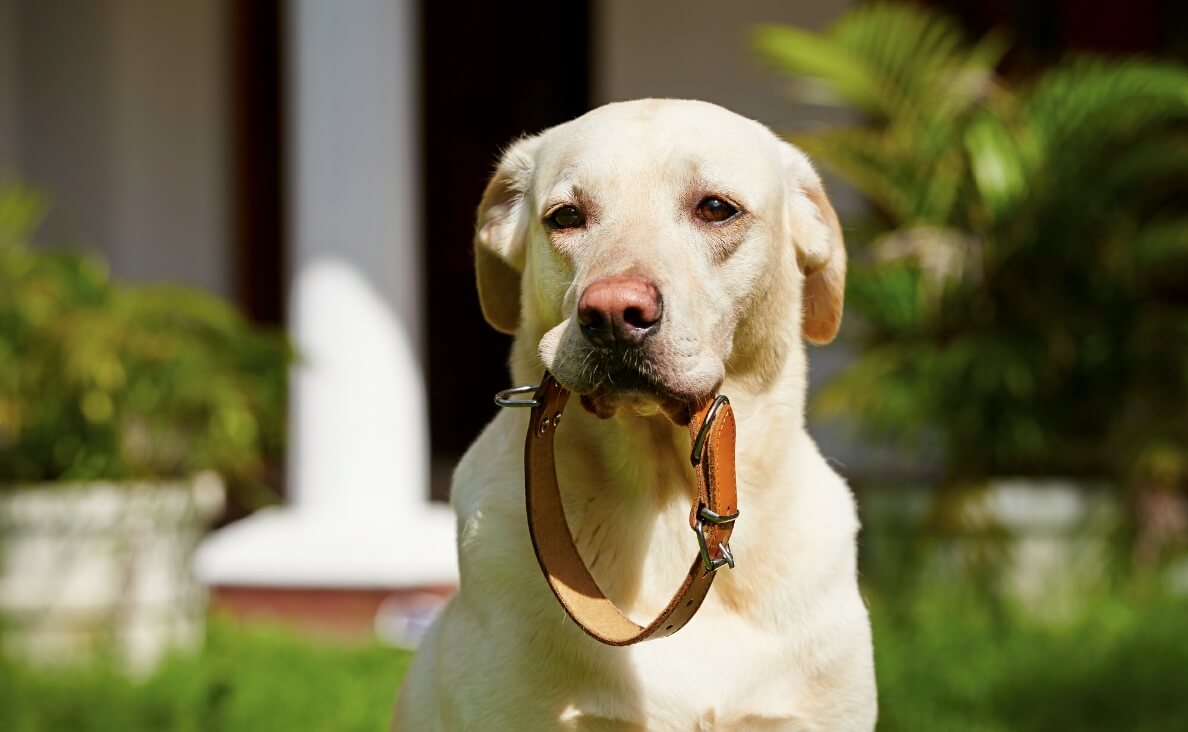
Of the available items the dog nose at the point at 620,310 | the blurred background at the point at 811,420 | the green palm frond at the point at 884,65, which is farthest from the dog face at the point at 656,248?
the green palm frond at the point at 884,65

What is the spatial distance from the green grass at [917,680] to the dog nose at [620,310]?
2228mm

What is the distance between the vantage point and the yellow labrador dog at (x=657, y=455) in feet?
6.05

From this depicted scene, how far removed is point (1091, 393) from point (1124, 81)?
105 cm

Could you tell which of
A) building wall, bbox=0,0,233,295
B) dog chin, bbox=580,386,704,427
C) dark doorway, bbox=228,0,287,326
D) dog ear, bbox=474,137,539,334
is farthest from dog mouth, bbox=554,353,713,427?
dark doorway, bbox=228,0,287,326

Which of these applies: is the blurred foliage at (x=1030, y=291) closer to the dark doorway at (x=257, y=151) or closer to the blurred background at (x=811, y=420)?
the blurred background at (x=811, y=420)

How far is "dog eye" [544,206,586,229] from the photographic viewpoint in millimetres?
1967

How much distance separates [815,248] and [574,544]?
1.95 ft

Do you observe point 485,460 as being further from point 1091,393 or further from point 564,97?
point 564,97

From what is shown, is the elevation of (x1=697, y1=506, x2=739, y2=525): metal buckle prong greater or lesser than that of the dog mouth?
lesser

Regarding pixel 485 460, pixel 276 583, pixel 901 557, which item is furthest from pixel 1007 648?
pixel 485 460

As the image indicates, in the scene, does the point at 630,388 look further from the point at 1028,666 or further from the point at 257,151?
the point at 257,151

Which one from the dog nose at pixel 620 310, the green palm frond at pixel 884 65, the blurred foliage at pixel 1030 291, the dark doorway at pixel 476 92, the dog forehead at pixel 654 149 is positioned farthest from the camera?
the dark doorway at pixel 476 92

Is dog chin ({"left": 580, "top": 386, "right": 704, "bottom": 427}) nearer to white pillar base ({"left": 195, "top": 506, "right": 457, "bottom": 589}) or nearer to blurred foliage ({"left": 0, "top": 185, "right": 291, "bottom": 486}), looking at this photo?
blurred foliage ({"left": 0, "top": 185, "right": 291, "bottom": 486})

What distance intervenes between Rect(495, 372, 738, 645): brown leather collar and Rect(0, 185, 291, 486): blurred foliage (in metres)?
2.91
